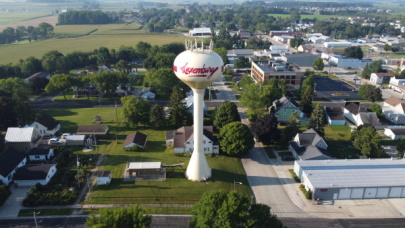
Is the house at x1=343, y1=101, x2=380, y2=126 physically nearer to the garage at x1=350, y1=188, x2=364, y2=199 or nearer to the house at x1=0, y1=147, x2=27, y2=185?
the garage at x1=350, y1=188, x2=364, y2=199

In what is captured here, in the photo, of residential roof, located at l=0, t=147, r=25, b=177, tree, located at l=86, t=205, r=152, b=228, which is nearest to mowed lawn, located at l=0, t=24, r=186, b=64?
residential roof, located at l=0, t=147, r=25, b=177

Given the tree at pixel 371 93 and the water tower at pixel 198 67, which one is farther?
the tree at pixel 371 93

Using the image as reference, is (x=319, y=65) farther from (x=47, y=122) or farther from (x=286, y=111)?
(x=47, y=122)

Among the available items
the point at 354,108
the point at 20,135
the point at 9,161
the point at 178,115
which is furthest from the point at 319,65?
the point at 9,161

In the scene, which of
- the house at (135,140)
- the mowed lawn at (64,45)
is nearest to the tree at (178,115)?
the house at (135,140)

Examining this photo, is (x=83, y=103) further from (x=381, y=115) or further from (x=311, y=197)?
(x=381, y=115)

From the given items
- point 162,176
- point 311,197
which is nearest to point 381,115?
point 311,197

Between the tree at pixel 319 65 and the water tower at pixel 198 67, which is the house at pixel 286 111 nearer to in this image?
the water tower at pixel 198 67
